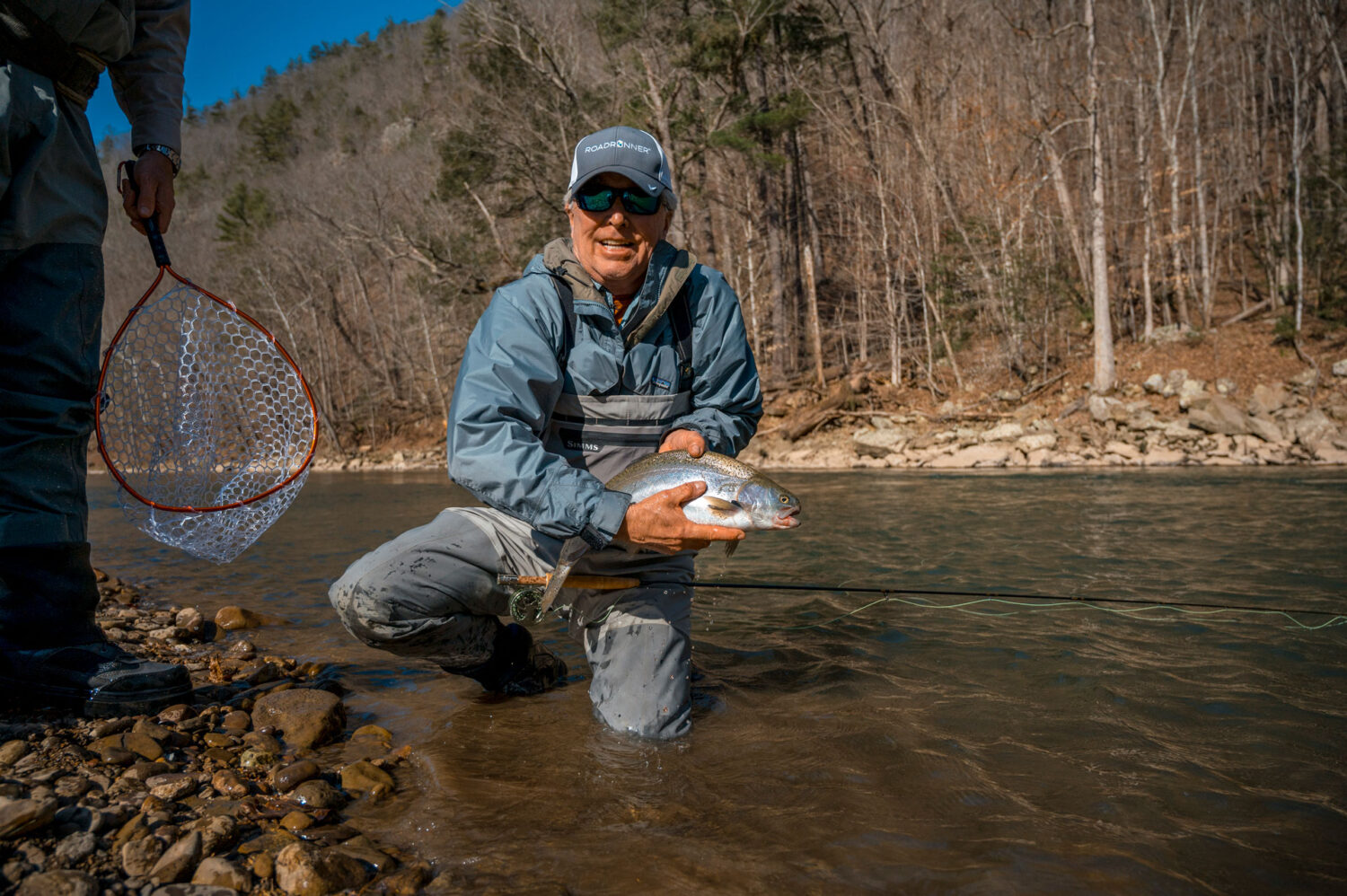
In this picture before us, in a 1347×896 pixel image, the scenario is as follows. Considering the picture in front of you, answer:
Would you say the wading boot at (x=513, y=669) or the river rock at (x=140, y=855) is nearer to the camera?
the river rock at (x=140, y=855)

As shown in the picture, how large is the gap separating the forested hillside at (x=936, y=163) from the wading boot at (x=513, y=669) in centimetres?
1833

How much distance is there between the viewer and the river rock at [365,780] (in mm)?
2619

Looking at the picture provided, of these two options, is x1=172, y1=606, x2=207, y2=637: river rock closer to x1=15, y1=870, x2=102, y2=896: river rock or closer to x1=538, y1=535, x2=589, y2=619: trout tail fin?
x1=538, y1=535, x2=589, y2=619: trout tail fin

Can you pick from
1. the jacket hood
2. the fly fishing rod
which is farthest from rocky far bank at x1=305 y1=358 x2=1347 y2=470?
the jacket hood

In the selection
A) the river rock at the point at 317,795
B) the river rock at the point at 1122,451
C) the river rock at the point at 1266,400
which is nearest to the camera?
the river rock at the point at 317,795

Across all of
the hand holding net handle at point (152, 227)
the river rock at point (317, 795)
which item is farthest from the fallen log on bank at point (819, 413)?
the river rock at point (317, 795)

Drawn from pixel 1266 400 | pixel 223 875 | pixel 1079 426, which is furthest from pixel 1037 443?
pixel 223 875

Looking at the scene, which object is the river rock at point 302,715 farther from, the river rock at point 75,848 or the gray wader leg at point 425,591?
the river rock at point 75,848

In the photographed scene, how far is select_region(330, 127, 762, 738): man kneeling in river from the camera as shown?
3.00 m

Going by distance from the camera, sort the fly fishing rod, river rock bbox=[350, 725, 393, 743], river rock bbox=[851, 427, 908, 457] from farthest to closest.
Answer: river rock bbox=[851, 427, 908, 457] < the fly fishing rod < river rock bbox=[350, 725, 393, 743]

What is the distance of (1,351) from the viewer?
273cm

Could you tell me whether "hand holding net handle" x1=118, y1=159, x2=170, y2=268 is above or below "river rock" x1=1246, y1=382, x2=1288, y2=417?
above

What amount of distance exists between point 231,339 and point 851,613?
3.96 meters

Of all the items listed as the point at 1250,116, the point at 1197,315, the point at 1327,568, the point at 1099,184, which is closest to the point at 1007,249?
the point at 1099,184
